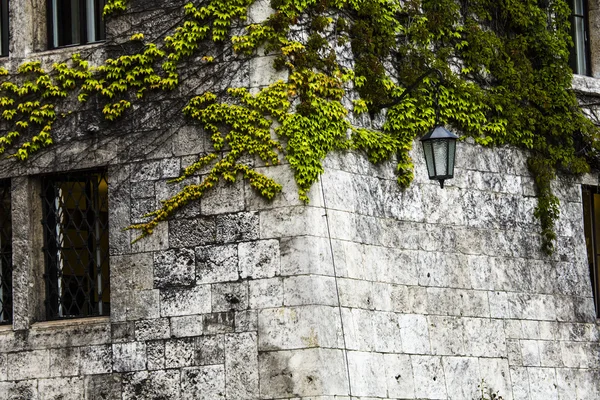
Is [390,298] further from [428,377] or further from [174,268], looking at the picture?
[174,268]

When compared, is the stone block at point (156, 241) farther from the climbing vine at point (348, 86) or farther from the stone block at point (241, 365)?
the stone block at point (241, 365)

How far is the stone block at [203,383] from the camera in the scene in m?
13.4

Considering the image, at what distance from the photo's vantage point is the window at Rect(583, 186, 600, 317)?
54.8 ft

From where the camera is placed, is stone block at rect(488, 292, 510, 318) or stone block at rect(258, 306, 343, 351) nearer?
stone block at rect(258, 306, 343, 351)

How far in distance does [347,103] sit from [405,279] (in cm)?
178

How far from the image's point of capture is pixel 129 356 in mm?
13891

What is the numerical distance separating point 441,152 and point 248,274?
2.10 metres

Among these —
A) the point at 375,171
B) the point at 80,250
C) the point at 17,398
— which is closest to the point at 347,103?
the point at 375,171

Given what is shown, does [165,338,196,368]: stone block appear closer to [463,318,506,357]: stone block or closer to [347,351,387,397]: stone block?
[347,351,387,397]: stone block

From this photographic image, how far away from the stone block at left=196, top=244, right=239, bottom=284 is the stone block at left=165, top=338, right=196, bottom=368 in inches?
22.7

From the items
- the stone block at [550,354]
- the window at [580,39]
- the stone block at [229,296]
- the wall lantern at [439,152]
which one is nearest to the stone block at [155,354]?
the stone block at [229,296]

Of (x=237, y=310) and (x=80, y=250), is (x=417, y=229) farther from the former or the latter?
(x=80, y=250)

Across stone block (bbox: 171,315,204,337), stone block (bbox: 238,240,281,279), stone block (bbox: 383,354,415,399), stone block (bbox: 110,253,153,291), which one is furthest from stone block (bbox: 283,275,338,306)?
stone block (bbox: 110,253,153,291)

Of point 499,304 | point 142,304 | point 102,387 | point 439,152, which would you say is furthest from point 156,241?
point 499,304
